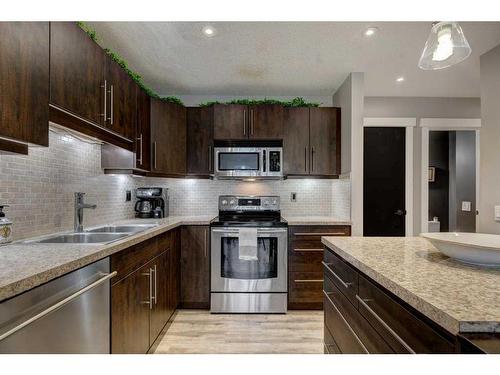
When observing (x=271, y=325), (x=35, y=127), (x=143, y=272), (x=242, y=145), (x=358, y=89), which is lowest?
(x=271, y=325)

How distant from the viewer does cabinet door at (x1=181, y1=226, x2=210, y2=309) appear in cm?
291

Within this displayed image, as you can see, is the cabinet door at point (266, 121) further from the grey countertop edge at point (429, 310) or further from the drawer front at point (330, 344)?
the grey countertop edge at point (429, 310)

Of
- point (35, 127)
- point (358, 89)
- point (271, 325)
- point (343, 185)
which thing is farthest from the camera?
point (343, 185)

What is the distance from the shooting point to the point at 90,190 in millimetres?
2377

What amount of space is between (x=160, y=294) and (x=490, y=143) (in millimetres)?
3043

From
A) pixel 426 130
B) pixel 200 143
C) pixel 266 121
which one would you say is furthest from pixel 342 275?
pixel 426 130

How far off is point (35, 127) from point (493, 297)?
1782mm

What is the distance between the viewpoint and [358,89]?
292 centimetres

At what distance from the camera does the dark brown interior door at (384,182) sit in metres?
3.71

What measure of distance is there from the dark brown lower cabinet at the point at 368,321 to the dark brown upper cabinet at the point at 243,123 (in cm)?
183
